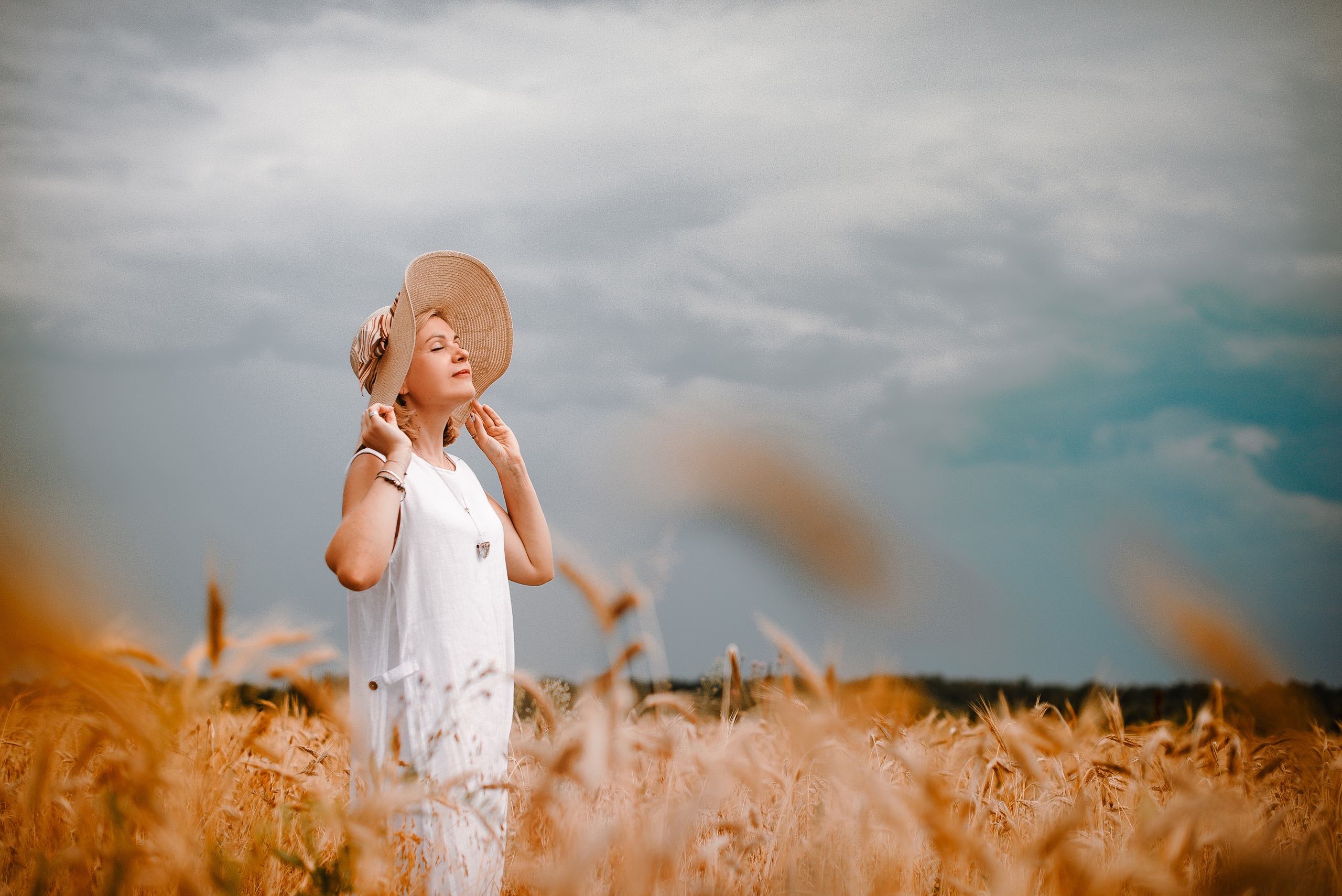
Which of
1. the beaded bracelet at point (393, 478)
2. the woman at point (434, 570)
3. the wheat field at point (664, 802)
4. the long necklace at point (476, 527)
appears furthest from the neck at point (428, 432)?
the wheat field at point (664, 802)

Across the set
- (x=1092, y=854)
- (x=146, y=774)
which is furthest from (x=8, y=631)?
(x=1092, y=854)

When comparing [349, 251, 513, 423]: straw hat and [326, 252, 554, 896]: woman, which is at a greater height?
[349, 251, 513, 423]: straw hat

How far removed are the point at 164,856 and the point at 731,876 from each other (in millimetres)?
1141

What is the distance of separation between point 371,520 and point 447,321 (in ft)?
3.25

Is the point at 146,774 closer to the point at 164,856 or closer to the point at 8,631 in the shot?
the point at 164,856

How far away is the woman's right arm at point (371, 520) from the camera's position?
2.29m

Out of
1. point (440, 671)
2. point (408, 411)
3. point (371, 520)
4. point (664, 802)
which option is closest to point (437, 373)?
point (408, 411)

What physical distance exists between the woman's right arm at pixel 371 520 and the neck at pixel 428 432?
0.26 metres

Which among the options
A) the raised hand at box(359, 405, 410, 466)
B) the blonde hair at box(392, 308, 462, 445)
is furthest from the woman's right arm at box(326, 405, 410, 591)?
the blonde hair at box(392, 308, 462, 445)

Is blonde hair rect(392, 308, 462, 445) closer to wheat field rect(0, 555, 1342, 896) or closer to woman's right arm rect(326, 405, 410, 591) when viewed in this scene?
woman's right arm rect(326, 405, 410, 591)

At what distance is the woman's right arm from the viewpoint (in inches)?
90.2

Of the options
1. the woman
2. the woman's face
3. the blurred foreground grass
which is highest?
the woman's face

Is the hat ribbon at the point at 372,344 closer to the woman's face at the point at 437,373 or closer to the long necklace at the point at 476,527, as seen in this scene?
the woman's face at the point at 437,373

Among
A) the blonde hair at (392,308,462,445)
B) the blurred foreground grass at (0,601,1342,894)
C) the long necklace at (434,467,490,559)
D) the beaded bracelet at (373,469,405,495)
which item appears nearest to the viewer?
the blurred foreground grass at (0,601,1342,894)
